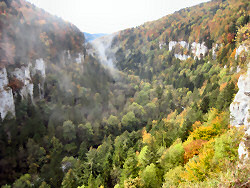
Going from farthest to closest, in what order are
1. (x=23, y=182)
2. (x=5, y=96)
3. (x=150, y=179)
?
1. (x=5, y=96)
2. (x=23, y=182)
3. (x=150, y=179)

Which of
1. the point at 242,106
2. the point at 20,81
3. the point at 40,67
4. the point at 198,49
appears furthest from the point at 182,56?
the point at 242,106

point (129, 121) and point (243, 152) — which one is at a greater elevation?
point (243, 152)

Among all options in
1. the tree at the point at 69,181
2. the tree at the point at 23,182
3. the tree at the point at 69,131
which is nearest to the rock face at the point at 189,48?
the tree at the point at 69,131

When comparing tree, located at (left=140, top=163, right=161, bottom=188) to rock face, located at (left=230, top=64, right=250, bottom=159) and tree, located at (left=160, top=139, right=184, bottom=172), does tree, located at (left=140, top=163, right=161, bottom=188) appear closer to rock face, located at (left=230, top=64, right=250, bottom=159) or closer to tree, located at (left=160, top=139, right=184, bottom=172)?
tree, located at (left=160, top=139, right=184, bottom=172)

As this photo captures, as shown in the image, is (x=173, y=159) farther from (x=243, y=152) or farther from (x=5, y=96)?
(x=5, y=96)

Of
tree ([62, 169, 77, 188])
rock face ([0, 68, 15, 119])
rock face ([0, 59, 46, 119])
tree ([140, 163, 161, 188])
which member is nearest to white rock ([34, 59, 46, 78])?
rock face ([0, 59, 46, 119])

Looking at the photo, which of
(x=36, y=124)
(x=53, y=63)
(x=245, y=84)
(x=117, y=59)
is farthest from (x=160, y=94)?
(x=117, y=59)
